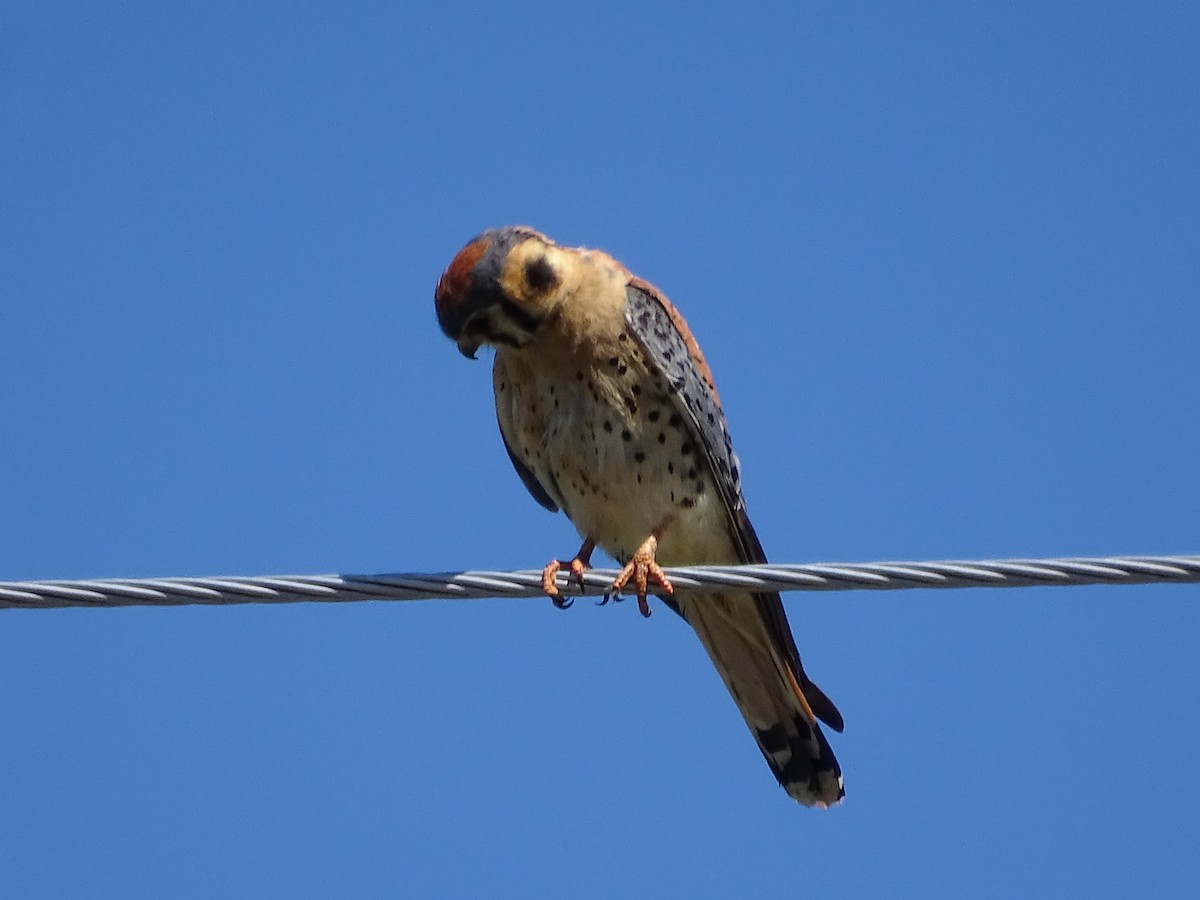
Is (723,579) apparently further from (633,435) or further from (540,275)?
(540,275)

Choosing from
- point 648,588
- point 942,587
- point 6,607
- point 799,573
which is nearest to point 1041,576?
point 942,587

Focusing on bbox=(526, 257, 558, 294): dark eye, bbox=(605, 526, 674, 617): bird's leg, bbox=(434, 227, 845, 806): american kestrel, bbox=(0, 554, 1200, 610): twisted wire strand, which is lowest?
bbox=(0, 554, 1200, 610): twisted wire strand

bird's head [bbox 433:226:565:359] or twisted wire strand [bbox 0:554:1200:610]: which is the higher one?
bird's head [bbox 433:226:565:359]

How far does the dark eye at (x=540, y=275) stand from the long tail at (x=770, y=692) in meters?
1.14

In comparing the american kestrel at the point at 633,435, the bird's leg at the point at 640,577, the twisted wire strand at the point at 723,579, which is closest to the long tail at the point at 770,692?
the american kestrel at the point at 633,435

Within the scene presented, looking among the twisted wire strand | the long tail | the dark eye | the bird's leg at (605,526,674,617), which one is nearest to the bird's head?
the dark eye

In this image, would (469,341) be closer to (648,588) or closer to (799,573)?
(648,588)

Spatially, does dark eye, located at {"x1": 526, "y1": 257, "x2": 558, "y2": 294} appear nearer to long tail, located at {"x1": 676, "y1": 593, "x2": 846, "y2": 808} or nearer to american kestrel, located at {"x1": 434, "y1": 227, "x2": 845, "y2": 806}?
american kestrel, located at {"x1": 434, "y1": 227, "x2": 845, "y2": 806}

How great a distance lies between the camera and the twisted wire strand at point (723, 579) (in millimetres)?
3371

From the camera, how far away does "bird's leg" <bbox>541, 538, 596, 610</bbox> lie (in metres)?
4.10

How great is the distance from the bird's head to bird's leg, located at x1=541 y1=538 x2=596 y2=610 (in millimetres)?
744

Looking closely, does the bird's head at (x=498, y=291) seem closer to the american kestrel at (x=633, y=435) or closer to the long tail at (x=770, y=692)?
the american kestrel at (x=633, y=435)

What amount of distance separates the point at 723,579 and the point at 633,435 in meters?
1.49

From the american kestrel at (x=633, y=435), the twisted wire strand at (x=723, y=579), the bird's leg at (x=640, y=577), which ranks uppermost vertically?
the american kestrel at (x=633, y=435)
